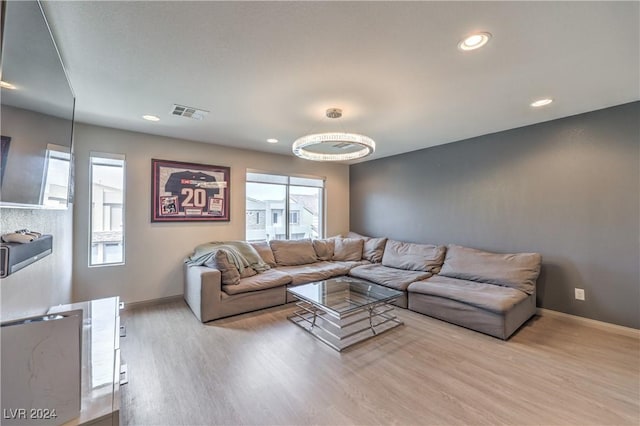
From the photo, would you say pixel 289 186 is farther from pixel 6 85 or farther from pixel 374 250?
pixel 6 85

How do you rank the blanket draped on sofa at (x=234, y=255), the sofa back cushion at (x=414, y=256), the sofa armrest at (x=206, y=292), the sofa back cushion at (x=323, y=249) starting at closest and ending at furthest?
1. the sofa armrest at (x=206, y=292)
2. the blanket draped on sofa at (x=234, y=255)
3. the sofa back cushion at (x=414, y=256)
4. the sofa back cushion at (x=323, y=249)

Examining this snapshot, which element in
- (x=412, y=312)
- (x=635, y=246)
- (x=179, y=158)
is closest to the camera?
(x=635, y=246)

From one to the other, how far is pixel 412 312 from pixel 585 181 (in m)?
2.48

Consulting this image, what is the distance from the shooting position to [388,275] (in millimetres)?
3785

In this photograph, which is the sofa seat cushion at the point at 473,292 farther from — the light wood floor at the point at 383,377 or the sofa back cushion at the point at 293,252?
the sofa back cushion at the point at 293,252

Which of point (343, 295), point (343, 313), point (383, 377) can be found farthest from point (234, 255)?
point (383, 377)

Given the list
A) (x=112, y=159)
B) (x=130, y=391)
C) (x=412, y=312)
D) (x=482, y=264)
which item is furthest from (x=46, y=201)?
(x=482, y=264)

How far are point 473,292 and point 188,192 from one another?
403 centimetres

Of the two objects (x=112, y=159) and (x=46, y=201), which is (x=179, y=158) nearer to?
(x=112, y=159)

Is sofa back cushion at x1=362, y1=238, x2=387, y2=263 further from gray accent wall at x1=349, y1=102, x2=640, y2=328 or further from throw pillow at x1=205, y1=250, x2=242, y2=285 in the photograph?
throw pillow at x1=205, y1=250, x2=242, y2=285

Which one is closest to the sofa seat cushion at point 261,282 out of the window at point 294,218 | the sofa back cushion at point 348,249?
the sofa back cushion at point 348,249

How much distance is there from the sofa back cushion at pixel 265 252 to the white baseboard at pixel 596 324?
3684 millimetres

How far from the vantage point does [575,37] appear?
169 cm

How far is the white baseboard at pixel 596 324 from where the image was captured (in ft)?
8.66
